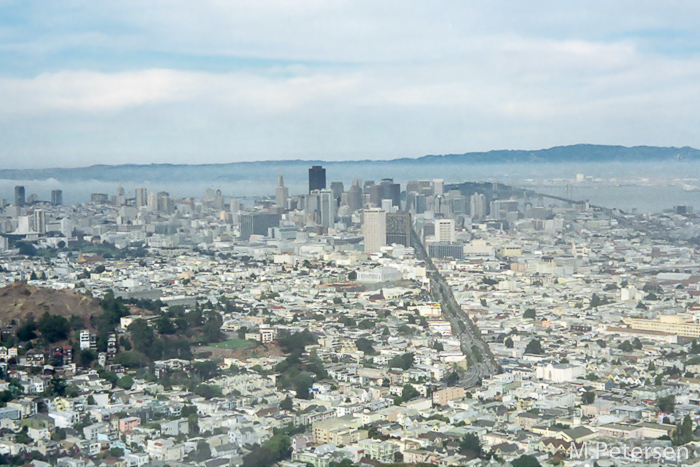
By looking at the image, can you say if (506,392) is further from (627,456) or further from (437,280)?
(437,280)

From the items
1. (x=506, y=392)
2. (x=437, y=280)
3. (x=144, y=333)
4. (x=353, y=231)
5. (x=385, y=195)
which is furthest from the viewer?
(x=385, y=195)

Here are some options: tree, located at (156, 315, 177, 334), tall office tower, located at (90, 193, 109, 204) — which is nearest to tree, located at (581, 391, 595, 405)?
tree, located at (156, 315, 177, 334)

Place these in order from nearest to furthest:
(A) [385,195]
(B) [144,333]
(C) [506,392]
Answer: (C) [506,392]
(B) [144,333]
(A) [385,195]

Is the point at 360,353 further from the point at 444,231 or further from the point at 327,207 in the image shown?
the point at 327,207

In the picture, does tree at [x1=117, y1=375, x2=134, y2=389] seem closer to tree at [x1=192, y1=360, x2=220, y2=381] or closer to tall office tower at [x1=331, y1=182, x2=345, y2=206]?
tree at [x1=192, y1=360, x2=220, y2=381]

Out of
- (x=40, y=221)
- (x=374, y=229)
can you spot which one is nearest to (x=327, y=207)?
(x=374, y=229)

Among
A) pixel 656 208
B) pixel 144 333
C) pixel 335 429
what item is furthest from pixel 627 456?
pixel 656 208
